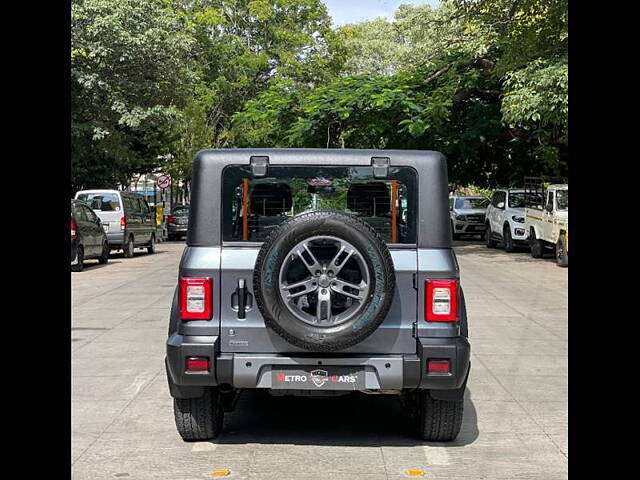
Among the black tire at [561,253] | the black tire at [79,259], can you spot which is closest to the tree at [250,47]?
the black tire at [79,259]

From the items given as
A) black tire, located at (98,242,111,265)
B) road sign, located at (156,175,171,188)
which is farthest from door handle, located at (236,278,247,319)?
road sign, located at (156,175,171,188)

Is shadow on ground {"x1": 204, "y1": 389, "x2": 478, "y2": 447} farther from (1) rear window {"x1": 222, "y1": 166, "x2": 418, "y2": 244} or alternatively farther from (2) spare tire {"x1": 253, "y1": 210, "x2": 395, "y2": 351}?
(1) rear window {"x1": 222, "y1": 166, "x2": 418, "y2": 244}

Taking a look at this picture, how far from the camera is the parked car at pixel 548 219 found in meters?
23.1

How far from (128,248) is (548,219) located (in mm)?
11383

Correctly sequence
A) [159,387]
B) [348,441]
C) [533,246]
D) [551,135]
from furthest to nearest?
[551,135], [533,246], [159,387], [348,441]

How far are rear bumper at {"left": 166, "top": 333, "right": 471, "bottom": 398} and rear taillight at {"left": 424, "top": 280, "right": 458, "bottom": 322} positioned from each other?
16 centimetres

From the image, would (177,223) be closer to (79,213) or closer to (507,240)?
(507,240)

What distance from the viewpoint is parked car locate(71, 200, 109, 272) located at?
22.0m

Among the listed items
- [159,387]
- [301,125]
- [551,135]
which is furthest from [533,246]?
[159,387]

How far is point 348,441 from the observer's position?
6.77 metres

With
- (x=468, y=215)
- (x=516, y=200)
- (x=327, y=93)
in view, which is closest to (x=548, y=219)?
(x=516, y=200)

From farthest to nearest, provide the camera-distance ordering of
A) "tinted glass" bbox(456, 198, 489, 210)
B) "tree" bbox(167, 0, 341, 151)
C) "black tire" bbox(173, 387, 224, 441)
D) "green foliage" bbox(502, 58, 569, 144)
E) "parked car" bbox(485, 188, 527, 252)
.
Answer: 1. "tree" bbox(167, 0, 341, 151)
2. "tinted glass" bbox(456, 198, 489, 210)
3. "parked car" bbox(485, 188, 527, 252)
4. "green foliage" bbox(502, 58, 569, 144)
5. "black tire" bbox(173, 387, 224, 441)
